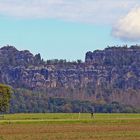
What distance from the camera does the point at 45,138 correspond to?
52906 millimetres

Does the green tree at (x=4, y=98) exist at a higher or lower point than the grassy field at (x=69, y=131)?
higher

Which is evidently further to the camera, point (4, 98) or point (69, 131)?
point (4, 98)

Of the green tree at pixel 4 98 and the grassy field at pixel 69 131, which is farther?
the green tree at pixel 4 98

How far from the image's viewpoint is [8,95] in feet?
422

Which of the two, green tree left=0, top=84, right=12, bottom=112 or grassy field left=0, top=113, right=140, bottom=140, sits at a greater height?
green tree left=0, top=84, right=12, bottom=112

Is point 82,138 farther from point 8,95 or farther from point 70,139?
point 8,95

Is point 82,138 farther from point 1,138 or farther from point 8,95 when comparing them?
point 8,95

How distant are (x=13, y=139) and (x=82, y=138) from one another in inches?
234

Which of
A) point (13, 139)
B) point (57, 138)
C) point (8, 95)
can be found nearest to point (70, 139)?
point (57, 138)

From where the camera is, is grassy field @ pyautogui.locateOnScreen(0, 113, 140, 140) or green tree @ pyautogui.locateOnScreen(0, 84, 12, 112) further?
green tree @ pyautogui.locateOnScreen(0, 84, 12, 112)

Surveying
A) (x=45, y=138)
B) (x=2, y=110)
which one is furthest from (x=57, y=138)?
(x=2, y=110)

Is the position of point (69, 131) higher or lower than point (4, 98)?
lower

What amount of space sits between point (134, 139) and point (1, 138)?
11426mm

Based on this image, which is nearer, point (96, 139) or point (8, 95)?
point (96, 139)
